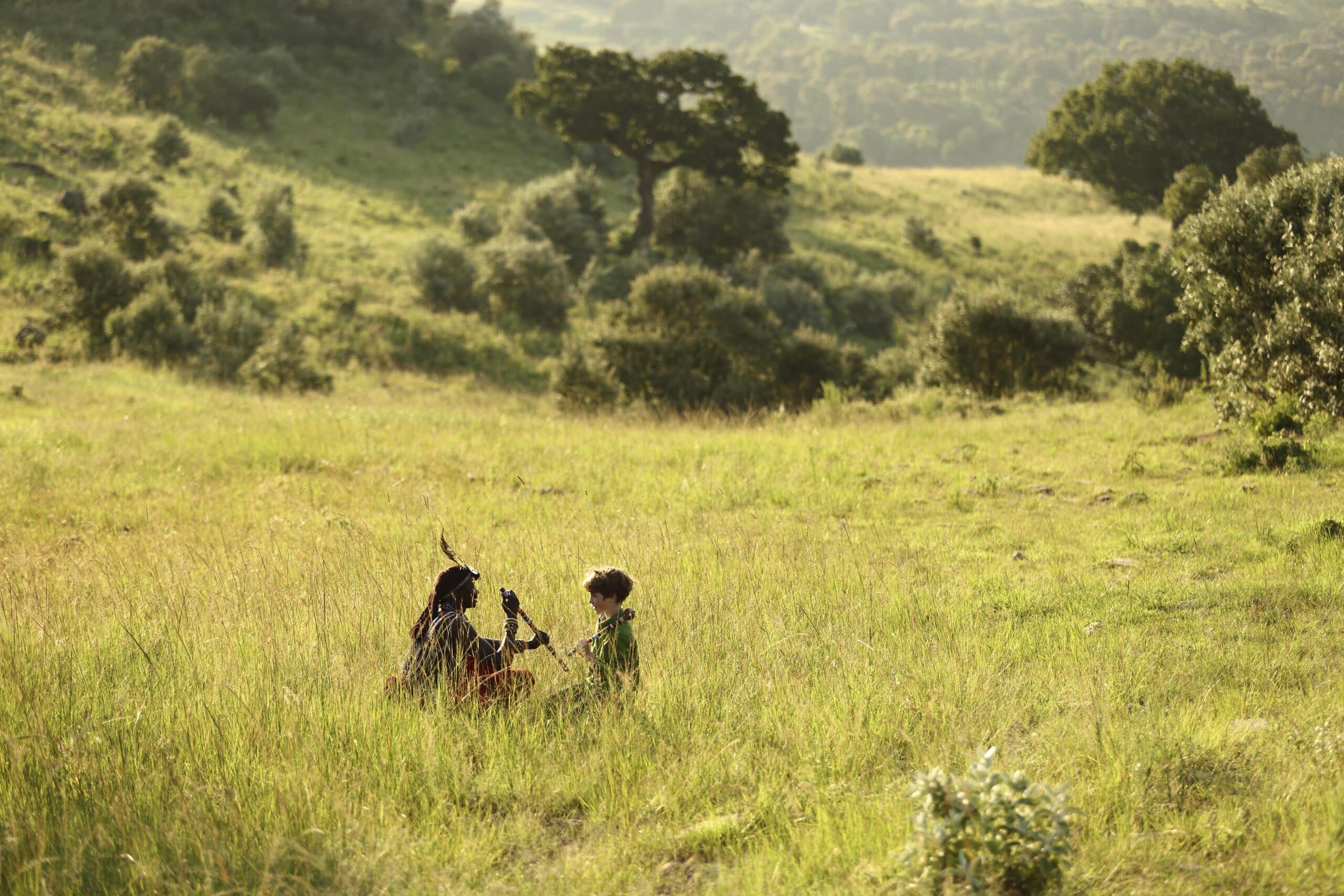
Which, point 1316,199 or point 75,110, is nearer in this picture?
point 1316,199

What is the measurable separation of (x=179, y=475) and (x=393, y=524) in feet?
13.6

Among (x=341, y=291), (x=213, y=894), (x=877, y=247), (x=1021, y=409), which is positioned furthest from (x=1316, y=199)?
(x=877, y=247)

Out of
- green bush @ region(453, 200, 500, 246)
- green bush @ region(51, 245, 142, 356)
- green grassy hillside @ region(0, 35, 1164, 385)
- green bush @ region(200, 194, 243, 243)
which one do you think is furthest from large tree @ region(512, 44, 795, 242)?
green bush @ region(51, 245, 142, 356)

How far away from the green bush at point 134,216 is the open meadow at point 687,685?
20844mm

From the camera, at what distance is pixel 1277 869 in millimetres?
3320

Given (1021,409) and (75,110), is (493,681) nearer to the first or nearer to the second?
(1021,409)

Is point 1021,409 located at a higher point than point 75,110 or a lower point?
lower

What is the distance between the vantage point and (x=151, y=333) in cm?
2266

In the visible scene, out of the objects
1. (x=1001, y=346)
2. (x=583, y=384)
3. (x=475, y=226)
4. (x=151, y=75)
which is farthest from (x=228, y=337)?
(x=151, y=75)

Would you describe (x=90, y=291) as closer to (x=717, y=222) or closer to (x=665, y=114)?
(x=665, y=114)

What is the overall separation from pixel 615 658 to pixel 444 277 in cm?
2736

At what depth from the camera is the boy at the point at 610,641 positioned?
4762 millimetres

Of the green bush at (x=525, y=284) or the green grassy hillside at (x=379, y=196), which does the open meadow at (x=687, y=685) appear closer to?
the green grassy hillside at (x=379, y=196)

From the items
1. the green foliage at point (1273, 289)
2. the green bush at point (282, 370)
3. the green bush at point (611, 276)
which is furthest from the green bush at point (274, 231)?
the green foliage at point (1273, 289)
